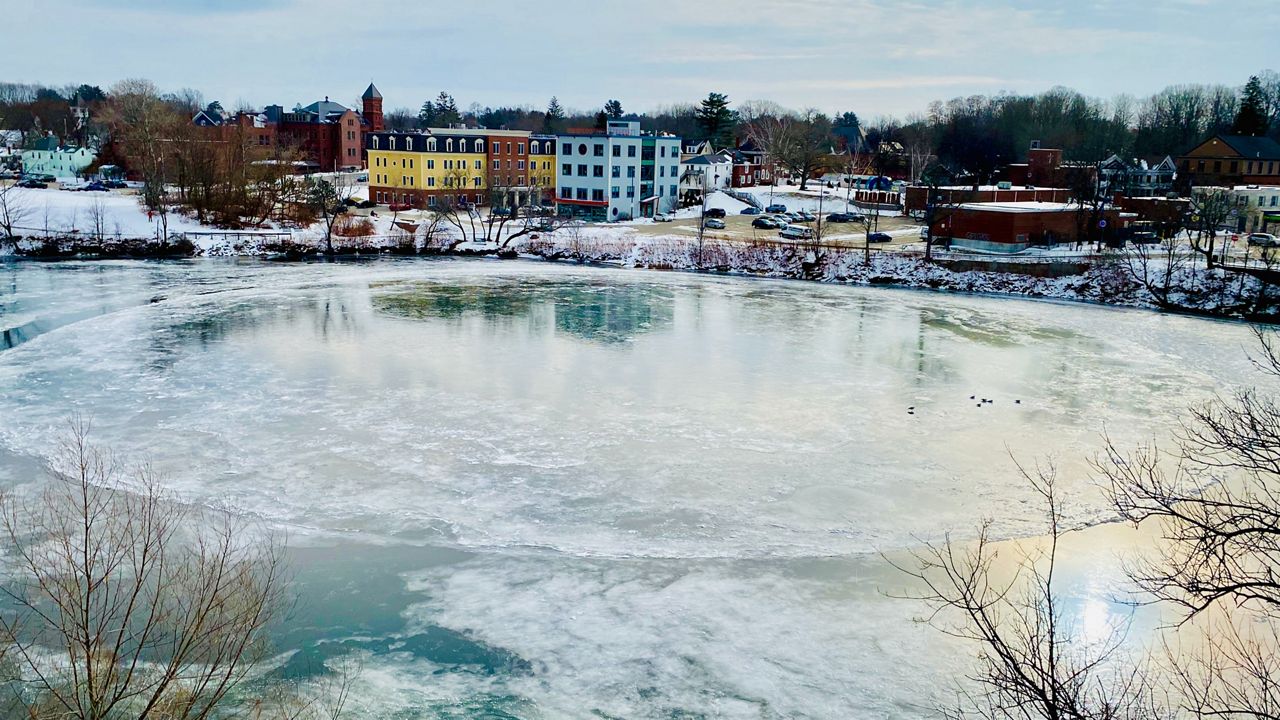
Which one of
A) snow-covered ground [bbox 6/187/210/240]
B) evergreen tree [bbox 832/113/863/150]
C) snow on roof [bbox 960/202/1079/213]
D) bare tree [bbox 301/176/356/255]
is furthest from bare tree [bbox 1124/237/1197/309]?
evergreen tree [bbox 832/113/863/150]

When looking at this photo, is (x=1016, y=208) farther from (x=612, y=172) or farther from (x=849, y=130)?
(x=849, y=130)

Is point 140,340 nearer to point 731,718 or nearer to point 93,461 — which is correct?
point 93,461

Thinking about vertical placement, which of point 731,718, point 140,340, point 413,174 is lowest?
point 731,718

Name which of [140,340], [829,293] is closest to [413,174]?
[829,293]

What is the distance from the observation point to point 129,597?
10219 mm

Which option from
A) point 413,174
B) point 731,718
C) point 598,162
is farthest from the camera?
point 413,174

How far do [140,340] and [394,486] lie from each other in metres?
13.7

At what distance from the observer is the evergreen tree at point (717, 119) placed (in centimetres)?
9056

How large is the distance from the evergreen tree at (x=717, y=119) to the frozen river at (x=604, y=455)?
62298mm

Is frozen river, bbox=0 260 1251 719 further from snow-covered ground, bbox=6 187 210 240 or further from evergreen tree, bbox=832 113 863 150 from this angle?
evergreen tree, bbox=832 113 863 150

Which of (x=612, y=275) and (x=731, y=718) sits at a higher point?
(x=612, y=275)

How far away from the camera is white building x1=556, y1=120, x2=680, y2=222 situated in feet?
206

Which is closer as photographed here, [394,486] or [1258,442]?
[1258,442]

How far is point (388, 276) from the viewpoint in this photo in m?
37.9
